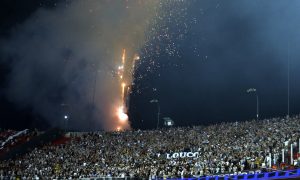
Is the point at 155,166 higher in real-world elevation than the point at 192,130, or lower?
lower

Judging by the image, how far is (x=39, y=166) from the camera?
161 ft

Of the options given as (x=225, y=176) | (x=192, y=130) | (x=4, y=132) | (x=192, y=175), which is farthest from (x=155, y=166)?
(x=4, y=132)

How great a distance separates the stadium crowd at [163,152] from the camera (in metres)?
39.9

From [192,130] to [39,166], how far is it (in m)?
19.4

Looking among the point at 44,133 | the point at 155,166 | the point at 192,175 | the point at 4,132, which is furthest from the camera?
the point at 4,132

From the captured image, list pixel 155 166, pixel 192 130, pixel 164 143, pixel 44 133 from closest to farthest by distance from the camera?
pixel 155 166, pixel 164 143, pixel 192 130, pixel 44 133

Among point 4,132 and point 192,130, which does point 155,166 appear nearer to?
point 192,130

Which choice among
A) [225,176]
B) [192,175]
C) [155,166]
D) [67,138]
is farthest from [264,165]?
[67,138]

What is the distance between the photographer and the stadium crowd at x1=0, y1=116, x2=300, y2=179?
131 ft

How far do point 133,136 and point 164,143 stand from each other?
693 centimetres

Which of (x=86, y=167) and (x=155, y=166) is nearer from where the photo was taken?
(x=155, y=166)

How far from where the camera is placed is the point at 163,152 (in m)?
49.6

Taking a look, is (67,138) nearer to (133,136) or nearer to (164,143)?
(133,136)

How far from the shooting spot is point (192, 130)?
56000mm
